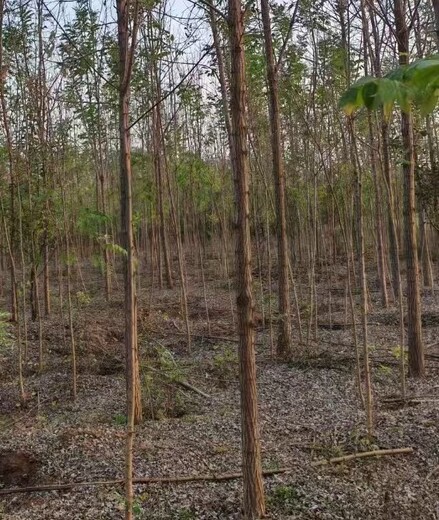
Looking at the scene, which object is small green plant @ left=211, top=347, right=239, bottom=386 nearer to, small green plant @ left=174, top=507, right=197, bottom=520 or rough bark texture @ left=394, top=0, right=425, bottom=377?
rough bark texture @ left=394, top=0, right=425, bottom=377

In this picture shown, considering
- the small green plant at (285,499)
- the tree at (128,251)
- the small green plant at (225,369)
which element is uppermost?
the tree at (128,251)

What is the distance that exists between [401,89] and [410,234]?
16.7ft

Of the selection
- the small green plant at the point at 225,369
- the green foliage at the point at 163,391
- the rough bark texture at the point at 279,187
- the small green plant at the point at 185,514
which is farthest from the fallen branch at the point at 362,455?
the rough bark texture at the point at 279,187

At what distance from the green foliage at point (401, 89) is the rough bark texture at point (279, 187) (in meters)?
5.63

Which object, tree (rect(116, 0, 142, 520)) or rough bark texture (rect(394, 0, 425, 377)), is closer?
tree (rect(116, 0, 142, 520))

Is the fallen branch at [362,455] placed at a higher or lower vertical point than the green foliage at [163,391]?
lower

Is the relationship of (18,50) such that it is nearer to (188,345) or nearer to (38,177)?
(38,177)

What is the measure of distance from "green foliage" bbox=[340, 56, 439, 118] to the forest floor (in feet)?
8.21

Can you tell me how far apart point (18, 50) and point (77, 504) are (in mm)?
5892

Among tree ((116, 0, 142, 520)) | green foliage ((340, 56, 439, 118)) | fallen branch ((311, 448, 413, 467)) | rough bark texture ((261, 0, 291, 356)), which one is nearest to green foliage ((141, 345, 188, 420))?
fallen branch ((311, 448, 413, 467))

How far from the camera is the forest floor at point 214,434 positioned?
3102 millimetres

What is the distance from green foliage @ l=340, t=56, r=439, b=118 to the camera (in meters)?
0.77

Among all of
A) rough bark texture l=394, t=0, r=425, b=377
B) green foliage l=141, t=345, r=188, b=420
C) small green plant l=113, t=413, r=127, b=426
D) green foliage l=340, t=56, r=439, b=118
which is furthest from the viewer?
rough bark texture l=394, t=0, r=425, b=377

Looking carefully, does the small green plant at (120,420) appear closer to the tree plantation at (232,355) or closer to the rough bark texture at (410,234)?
the tree plantation at (232,355)
